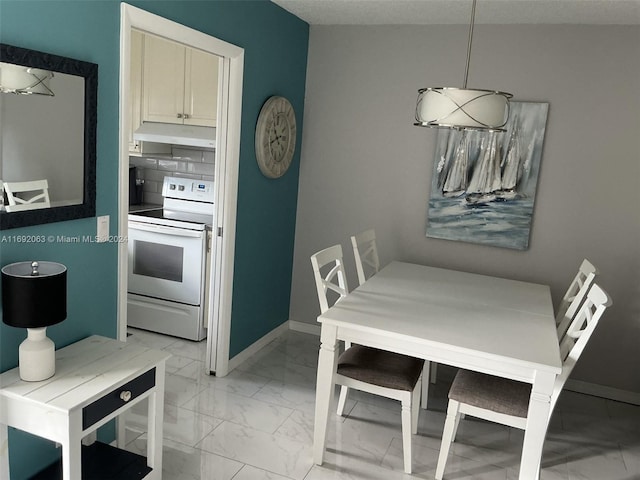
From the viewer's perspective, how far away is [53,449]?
2.19 m

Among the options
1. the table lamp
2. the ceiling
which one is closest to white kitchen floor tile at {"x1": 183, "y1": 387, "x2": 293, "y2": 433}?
the table lamp

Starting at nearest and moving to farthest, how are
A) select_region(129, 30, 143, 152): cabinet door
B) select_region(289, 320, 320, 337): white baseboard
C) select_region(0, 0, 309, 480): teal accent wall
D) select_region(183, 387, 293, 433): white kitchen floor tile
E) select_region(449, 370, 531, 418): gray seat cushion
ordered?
select_region(0, 0, 309, 480): teal accent wall, select_region(449, 370, 531, 418): gray seat cushion, select_region(183, 387, 293, 433): white kitchen floor tile, select_region(129, 30, 143, 152): cabinet door, select_region(289, 320, 320, 337): white baseboard

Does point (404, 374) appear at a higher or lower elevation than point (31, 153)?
lower

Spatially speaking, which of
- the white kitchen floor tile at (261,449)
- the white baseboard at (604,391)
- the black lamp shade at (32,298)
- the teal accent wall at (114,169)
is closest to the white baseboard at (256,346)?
the teal accent wall at (114,169)

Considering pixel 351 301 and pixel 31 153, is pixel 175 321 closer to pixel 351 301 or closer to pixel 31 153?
pixel 351 301

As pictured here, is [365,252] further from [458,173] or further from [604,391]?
[604,391]

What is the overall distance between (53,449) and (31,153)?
45.8 inches

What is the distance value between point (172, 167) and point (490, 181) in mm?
2475

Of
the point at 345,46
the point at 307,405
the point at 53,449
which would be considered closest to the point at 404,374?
the point at 307,405

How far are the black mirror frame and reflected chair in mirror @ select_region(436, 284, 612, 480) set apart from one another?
5.79 ft

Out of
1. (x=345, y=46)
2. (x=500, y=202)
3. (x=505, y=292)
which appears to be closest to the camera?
(x=505, y=292)

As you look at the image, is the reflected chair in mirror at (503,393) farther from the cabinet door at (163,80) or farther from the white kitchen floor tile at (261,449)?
the cabinet door at (163,80)

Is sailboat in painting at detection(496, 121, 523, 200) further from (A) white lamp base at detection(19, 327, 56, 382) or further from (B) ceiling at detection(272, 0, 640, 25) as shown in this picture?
(A) white lamp base at detection(19, 327, 56, 382)

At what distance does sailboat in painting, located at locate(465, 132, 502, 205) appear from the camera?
3553 millimetres
